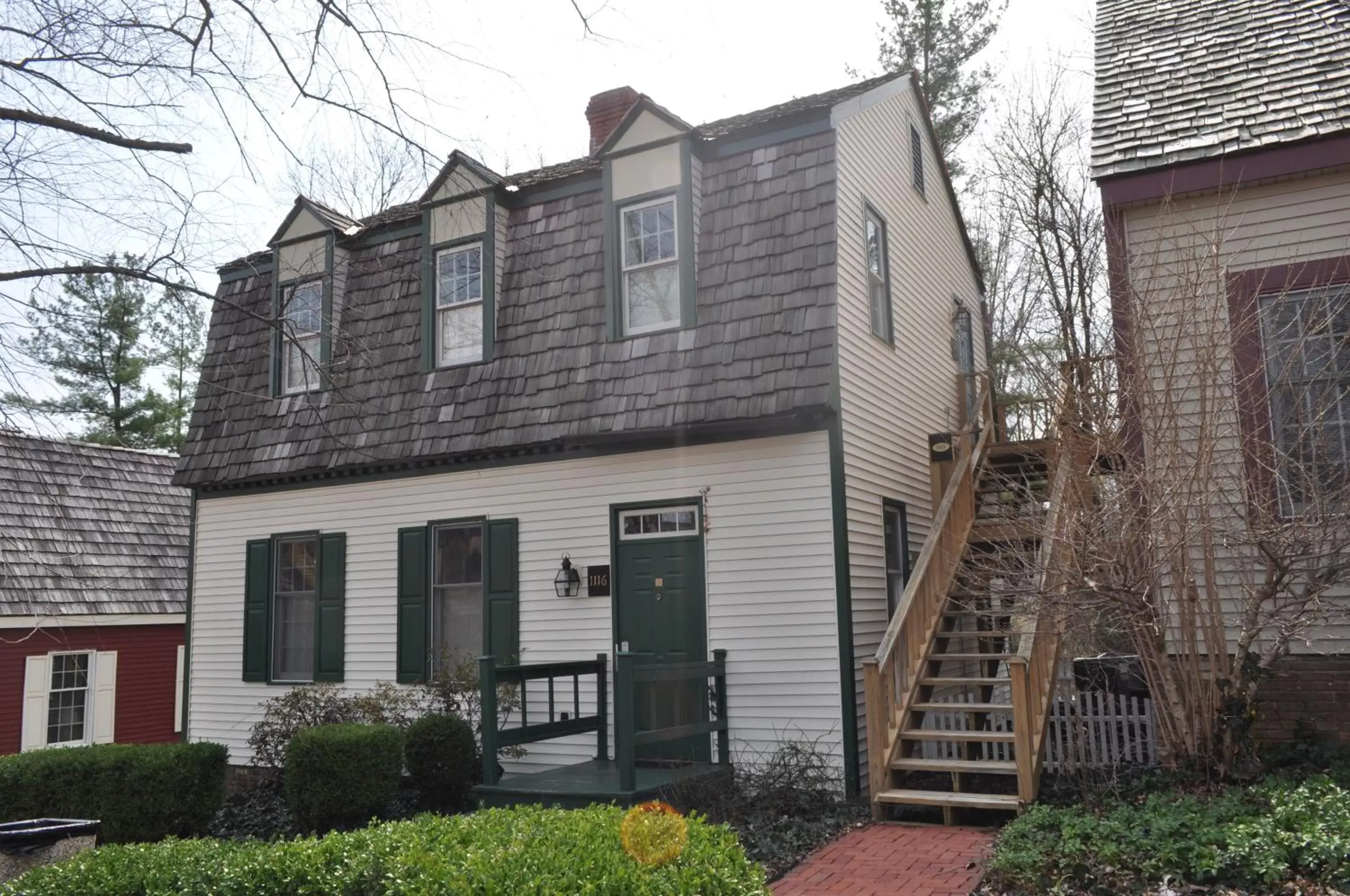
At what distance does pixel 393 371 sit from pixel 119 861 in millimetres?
7491

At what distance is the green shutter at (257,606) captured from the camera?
530 inches

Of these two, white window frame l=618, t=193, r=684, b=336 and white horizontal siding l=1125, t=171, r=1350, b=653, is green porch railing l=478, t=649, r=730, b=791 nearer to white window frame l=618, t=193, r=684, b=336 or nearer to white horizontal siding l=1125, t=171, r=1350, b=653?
white window frame l=618, t=193, r=684, b=336

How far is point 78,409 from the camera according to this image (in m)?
30.5

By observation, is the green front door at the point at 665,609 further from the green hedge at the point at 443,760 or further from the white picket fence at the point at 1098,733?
the white picket fence at the point at 1098,733

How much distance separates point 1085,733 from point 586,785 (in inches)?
170

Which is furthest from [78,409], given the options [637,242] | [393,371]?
[637,242]

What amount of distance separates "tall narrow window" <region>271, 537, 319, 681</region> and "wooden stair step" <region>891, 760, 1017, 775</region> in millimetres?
7682

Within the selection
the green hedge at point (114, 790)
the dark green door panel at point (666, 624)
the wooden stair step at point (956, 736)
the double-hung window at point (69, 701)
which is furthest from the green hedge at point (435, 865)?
the double-hung window at point (69, 701)

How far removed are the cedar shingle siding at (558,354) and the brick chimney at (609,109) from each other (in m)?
0.98

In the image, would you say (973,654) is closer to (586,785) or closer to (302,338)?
(586,785)

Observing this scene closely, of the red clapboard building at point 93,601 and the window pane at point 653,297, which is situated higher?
the window pane at point 653,297

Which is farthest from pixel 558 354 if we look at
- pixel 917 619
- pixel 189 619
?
pixel 189 619

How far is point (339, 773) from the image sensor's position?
9.94 m

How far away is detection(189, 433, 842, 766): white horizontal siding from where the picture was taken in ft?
32.7
